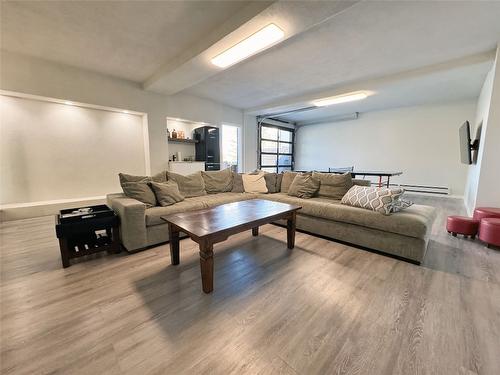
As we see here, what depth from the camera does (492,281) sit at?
187 centimetres

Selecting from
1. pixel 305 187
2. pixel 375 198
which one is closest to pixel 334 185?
pixel 305 187

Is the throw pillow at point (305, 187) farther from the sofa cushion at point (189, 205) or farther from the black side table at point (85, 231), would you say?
the black side table at point (85, 231)

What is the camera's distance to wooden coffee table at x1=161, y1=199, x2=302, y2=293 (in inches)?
65.4

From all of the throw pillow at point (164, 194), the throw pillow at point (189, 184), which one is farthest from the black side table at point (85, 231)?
the throw pillow at point (189, 184)

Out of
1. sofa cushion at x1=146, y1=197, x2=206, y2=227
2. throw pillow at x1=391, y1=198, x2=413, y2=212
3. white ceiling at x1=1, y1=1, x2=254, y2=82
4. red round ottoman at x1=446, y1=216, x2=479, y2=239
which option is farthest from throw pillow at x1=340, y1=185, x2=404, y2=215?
white ceiling at x1=1, y1=1, x2=254, y2=82

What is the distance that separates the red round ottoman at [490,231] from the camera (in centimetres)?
241

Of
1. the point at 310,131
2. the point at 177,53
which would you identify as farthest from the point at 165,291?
the point at 310,131

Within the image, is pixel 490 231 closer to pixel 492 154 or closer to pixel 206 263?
pixel 492 154

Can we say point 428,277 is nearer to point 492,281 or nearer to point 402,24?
point 492,281

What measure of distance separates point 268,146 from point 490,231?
6.25m

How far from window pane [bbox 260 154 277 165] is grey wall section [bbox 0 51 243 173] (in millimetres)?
2450

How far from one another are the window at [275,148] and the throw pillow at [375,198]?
4880 mm

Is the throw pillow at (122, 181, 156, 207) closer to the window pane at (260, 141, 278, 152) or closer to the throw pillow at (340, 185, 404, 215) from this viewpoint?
the throw pillow at (340, 185, 404, 215)

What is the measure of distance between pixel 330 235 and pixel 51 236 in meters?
3.86
